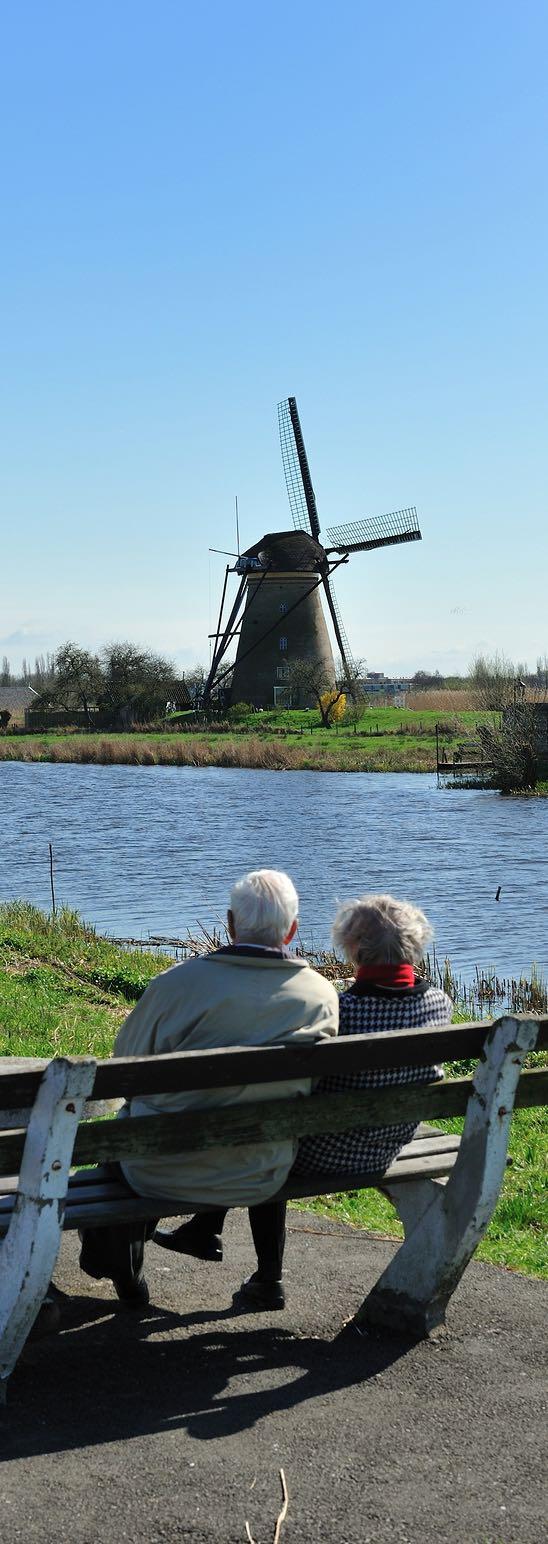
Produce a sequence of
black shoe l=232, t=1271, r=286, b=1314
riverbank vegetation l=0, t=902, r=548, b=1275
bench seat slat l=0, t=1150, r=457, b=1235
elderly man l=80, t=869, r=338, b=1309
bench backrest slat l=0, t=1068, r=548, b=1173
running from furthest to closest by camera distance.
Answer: riverbank vegetation l=0, t=902, r=548, b=1275 < black shoe l=232, t=1271, r=286, b=1314 < elderly man l=80, t=869, r=338, b=1309 < bench seat slat l=0, t=1150, r=457, b=1235 < bench backrest slat l=0, t=1068, r=548, b=1173

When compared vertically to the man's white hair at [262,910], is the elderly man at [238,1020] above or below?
below

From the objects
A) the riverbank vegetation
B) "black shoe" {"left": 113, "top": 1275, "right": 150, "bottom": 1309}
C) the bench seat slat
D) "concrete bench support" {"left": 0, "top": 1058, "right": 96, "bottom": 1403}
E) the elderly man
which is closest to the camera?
"concrete bench support" {"left": 0, "top": 1058, "right": 96, "bottom": 1403}

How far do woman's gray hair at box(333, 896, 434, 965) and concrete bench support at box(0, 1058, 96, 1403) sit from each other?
41.3 inches

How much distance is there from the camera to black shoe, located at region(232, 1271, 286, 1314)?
4.58 metres

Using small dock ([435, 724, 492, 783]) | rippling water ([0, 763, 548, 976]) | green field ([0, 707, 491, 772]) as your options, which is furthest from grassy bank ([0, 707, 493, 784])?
rippling water ([0, 763, 548, 976])

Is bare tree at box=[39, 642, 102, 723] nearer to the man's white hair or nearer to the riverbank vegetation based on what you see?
the riverbank vegetation

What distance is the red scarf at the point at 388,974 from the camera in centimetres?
431

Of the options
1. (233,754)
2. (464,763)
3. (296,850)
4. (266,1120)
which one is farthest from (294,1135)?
(233,754)

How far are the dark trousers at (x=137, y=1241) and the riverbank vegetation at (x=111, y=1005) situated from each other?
1.06 metres

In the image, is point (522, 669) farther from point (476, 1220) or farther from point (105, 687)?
point (476, 1220)

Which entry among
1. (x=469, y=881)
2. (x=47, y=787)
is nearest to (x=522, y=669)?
(x=47, y=787)

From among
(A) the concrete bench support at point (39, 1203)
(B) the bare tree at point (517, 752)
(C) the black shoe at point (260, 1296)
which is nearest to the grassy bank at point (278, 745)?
(B) the bare tree at point (517, 752)

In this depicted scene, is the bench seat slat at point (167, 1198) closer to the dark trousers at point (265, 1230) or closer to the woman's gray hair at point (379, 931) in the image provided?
the dark trousers at point (265, 1230)

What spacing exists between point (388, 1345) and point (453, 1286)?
0.26m
